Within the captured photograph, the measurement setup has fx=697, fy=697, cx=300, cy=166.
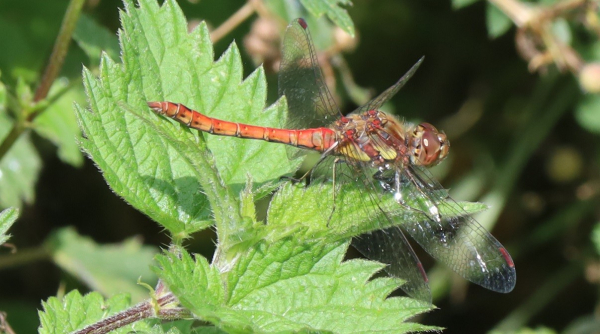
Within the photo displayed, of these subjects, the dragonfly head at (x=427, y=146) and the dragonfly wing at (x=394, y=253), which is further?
the dragonfly head at (x=427, y=146)

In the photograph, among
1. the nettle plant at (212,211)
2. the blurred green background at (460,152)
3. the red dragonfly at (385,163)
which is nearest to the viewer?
the nettle plant at (212,211)

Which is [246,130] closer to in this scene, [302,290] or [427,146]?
[302,290]

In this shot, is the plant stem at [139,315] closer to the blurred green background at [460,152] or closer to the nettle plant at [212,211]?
the nettle plant at [212,211]

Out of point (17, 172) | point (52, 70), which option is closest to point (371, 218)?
point (52, 70)

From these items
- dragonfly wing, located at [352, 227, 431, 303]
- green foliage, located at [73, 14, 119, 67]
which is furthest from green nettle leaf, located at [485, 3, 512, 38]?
green foliage, located at [73, 14, 119, 67]

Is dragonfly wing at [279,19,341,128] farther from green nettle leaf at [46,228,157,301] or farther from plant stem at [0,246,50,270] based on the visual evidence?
plant stem at [0,246,50,270]

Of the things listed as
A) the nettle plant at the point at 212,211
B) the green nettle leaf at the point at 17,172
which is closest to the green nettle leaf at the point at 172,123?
the nettle plant at the point at 212,211
